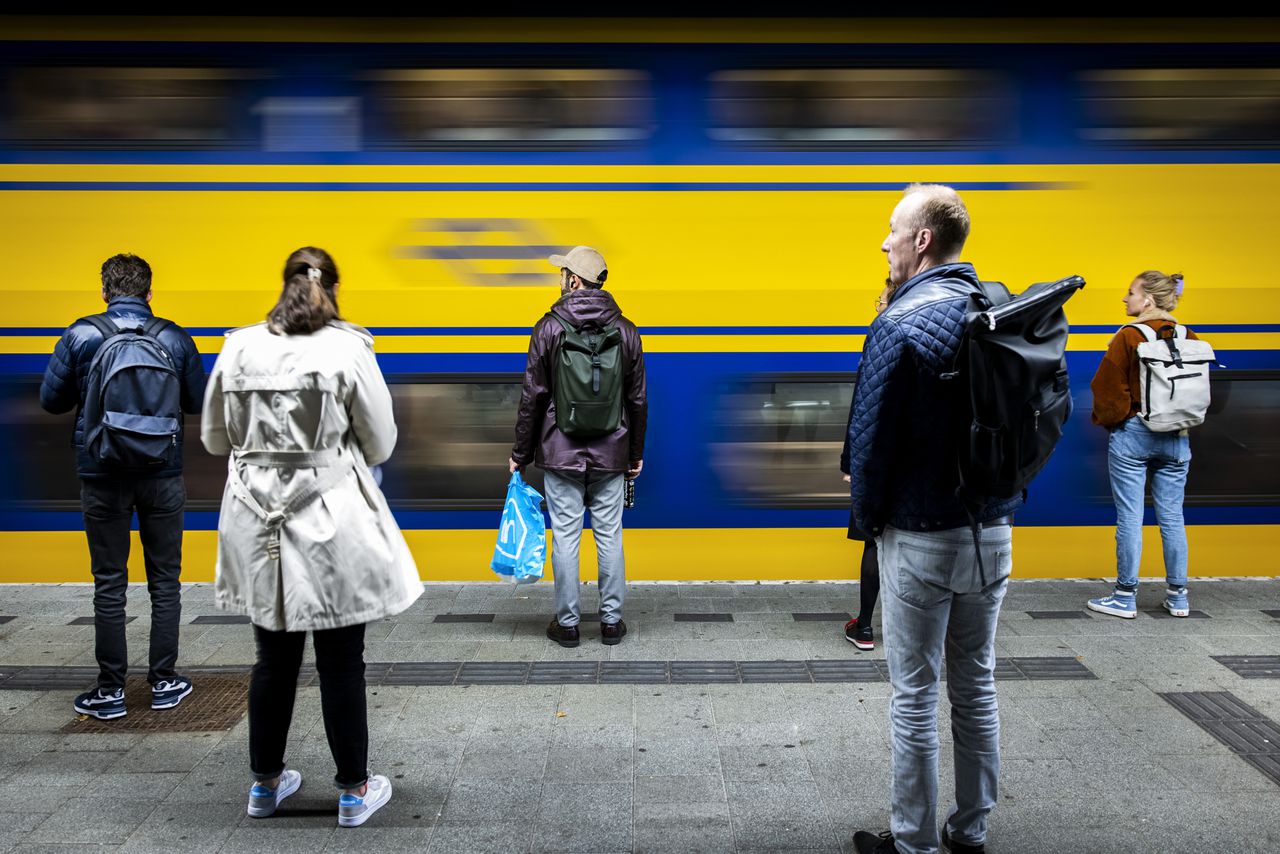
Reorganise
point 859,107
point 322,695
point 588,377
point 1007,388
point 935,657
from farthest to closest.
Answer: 1. point 859,107
2. point 588,377
3. point 322,695
4. point 935,657
5. point 1007,388

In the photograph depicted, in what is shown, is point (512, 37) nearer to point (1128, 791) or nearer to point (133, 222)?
point (133, 222)

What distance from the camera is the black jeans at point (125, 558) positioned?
381 cm

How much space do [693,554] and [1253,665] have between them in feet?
9.40

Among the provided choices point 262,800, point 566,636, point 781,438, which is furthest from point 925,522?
point 781,438

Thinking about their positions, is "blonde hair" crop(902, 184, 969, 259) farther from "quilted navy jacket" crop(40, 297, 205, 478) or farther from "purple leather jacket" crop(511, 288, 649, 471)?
"quilted navy jacket" crop(40, 297, 205, 478)

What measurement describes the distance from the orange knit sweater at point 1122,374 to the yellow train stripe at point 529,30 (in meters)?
1.83

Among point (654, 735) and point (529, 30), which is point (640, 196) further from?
point (654, 735)

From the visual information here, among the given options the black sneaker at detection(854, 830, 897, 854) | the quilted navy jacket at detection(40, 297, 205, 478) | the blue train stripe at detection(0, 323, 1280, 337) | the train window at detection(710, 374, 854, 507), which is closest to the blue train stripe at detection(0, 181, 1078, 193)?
the blue train stripe at detection(0, 323, 1280, 337)

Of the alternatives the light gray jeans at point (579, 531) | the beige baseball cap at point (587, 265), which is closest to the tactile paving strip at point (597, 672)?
the light gray jeans at point (579, 531)

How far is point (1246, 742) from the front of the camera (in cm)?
356

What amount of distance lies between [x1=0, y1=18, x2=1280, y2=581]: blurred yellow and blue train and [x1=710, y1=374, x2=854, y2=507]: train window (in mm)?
17

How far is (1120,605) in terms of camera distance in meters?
5.04

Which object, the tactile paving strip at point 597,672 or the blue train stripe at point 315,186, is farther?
the blue train stripe at point 315,186

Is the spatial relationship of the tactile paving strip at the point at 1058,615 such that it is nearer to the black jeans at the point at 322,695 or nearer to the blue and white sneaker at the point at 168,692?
the black jeans at the point at 322,695
